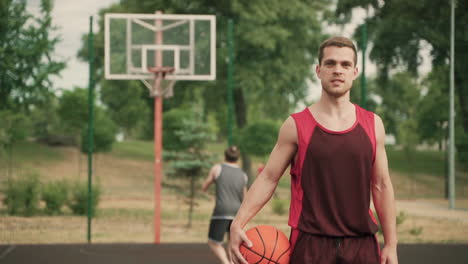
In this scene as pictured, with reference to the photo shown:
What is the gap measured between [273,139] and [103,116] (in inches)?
457

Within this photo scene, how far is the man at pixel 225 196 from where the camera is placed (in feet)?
22.5

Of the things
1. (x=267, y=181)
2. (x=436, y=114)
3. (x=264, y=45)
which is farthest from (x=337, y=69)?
(x=264, y=45)

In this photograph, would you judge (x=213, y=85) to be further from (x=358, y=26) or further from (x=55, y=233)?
(x=55, y=233)

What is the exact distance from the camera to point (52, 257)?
327 inches

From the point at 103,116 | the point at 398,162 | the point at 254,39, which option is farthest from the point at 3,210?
the point at 398,162

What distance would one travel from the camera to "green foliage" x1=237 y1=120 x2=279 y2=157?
1589 cm

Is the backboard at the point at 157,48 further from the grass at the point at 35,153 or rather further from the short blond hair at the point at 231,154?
the grass at the point at 35,153

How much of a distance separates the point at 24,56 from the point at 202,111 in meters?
6.58

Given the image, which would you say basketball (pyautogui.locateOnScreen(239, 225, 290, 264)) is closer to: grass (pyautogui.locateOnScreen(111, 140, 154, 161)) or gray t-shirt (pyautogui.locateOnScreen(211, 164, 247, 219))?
gray t-shirt (pyautogui.locateOnScreen(211, 164, 247, 219))

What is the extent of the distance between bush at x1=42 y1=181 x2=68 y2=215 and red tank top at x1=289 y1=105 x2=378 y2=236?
36.8 feet

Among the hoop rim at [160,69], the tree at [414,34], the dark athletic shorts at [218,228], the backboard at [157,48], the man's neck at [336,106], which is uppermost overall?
the tree at [414,34]

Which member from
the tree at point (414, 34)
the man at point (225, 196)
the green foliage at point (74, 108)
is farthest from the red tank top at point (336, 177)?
the green foliage at point (74, 108)

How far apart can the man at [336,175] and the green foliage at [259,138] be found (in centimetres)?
1307

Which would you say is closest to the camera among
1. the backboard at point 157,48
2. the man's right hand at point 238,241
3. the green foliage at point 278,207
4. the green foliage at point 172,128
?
the man's right hand at point 238,241
